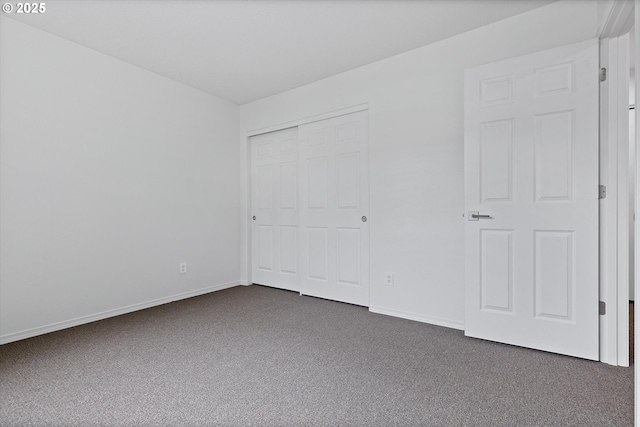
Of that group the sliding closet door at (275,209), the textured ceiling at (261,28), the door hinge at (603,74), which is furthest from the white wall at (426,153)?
the sliding closet door at (275,209)

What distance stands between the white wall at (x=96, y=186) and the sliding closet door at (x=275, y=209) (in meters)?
0.49

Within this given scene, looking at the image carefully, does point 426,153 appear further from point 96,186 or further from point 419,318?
A: point 96,186

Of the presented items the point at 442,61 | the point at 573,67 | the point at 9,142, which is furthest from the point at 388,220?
the point at 9,142

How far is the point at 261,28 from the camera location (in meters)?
2.55

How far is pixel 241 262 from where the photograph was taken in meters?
4.30

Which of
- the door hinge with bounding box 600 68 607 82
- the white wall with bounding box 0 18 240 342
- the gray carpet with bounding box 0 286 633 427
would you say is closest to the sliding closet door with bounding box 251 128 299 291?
the white wall with bounding box 0 18 240 342

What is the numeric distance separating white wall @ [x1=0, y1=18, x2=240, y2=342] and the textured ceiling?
298mm

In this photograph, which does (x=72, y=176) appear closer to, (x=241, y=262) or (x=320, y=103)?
(x=241, y=262)

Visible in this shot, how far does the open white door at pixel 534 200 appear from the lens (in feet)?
6.69

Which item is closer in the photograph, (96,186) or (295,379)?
(295,379)

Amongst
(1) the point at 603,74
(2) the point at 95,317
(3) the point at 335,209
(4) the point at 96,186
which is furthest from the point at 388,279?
(4) the point at 96,186

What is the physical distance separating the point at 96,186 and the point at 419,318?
10.2 ft

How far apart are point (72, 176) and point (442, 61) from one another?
330 cm

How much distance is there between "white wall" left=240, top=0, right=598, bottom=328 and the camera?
2.44 meters
